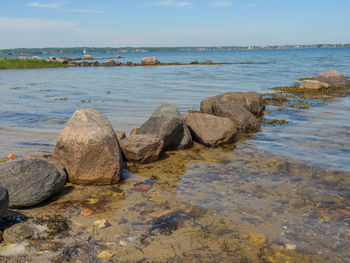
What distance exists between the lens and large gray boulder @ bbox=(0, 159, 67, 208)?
5.34 metres

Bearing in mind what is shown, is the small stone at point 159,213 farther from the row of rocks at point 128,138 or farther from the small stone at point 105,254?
the row of rocks at point 128,138

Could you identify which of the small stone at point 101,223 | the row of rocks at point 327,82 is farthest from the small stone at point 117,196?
the row of rocks at point 327,82

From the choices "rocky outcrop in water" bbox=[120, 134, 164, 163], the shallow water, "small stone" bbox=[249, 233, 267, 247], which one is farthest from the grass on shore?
"small stone" bbox=[249, 233, 267, 247]

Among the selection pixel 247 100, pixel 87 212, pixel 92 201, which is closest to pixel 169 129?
pixel 92 201

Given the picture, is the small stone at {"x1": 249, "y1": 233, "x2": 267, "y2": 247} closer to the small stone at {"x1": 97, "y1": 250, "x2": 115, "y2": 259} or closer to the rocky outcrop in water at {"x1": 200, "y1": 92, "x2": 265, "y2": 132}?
the small stone at {"x1": 97, "y1": 250, "x2": 115, "y2": 259}

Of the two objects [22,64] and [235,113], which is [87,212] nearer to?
[235,113]

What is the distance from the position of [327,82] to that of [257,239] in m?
23.4

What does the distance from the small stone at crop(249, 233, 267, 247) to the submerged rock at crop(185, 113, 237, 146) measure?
479cm

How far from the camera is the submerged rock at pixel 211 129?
368 inches

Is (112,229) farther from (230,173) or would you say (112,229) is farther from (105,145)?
(230,173)

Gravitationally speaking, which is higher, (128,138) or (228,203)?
(128,138)

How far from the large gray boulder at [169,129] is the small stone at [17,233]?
15.3ft

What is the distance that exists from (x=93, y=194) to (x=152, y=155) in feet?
7.28

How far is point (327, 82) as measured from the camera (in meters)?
24.6
